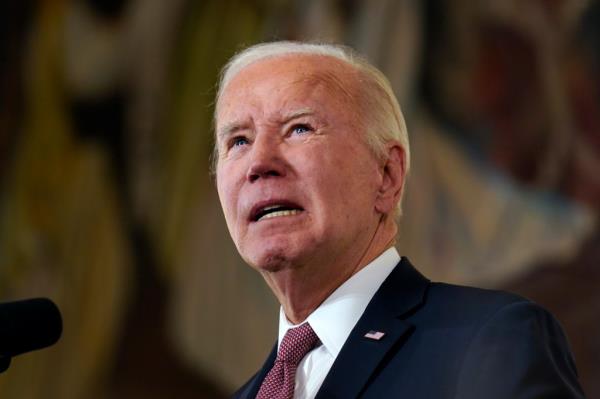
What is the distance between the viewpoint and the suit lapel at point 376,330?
2.49 m

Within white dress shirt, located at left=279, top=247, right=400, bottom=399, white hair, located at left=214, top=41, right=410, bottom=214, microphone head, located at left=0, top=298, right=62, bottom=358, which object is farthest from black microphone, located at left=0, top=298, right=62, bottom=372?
white hair, located at left=214, top=41, right=410, bottom=214

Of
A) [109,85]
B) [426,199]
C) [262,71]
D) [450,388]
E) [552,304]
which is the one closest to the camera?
[450,388]

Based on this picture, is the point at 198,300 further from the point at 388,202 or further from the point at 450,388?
the point at 450,388

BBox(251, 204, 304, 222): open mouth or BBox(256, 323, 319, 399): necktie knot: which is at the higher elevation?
BBox(251, 204, 304, 222): open mouth

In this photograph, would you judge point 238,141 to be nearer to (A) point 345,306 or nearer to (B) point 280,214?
(B) point 280,214

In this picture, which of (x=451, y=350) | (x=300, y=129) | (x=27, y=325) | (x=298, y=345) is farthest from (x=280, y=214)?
(x=27, y=325)

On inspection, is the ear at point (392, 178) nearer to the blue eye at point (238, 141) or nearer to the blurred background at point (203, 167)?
the blue eye at point (238, 141)

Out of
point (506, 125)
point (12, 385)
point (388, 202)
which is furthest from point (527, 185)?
point (388, 202)

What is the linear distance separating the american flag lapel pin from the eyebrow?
24.0 inches

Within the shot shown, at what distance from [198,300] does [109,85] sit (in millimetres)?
1819

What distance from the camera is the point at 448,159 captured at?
7.65m

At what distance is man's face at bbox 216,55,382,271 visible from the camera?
2.71 m

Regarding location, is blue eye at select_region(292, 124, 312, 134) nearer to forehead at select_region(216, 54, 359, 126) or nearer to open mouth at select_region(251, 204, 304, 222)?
forehead at select_region(216, 54, 359, 126)

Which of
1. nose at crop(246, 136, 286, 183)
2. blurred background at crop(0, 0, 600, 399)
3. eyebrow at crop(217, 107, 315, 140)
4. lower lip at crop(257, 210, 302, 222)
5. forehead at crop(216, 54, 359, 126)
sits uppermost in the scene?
forehead at crop(216, 54, 359, 126)
